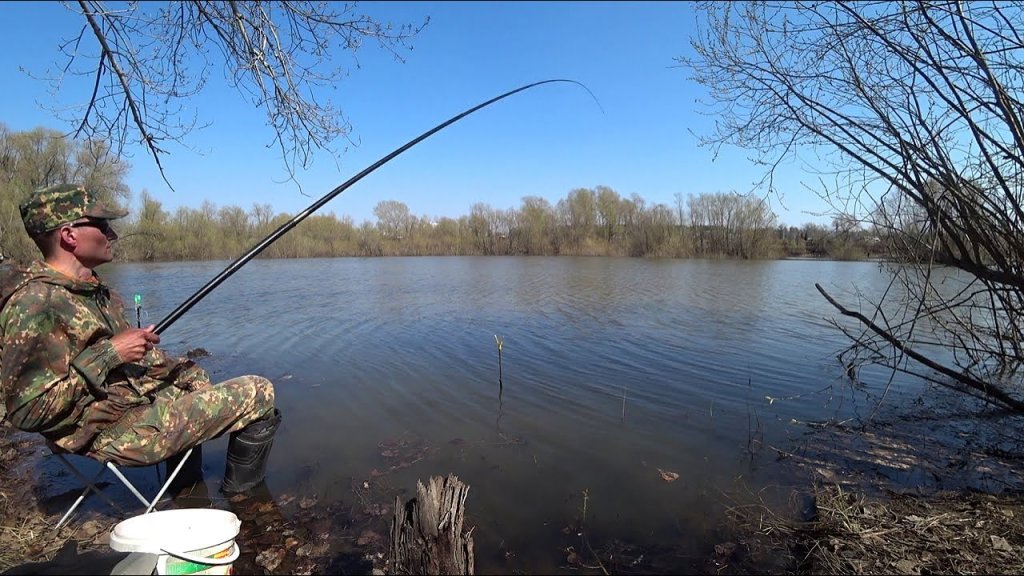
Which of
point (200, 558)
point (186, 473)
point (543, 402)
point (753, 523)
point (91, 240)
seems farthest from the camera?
point (543, 402)

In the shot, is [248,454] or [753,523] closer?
[753,523]

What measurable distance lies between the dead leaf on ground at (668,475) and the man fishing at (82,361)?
362cm

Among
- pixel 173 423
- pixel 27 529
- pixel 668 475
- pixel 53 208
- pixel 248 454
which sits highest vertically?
pixel 53 208

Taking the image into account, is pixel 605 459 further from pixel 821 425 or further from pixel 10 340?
pixel 10 340

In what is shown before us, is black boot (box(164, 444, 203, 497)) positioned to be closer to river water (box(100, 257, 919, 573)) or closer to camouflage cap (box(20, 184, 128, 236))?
river water (box(100, 257, 919, 573))

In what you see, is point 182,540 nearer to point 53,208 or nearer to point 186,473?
point 53,208

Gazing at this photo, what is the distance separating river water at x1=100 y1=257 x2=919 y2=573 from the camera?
4.26 metres

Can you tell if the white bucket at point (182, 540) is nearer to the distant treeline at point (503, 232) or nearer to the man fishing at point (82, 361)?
the man fishing at point (82, 361)

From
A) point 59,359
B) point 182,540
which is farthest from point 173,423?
point 182,540

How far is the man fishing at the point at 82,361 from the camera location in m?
2.63

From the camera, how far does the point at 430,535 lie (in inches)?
98.5

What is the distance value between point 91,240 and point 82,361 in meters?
0.73

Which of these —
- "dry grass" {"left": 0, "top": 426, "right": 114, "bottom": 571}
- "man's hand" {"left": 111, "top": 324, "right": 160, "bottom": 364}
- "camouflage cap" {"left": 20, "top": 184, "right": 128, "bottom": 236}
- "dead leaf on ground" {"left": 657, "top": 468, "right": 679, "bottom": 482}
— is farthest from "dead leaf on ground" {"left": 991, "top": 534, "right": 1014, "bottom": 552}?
"camouflage cap" {"left": 20, "top": 184, "right": 128, "bottom": 236}

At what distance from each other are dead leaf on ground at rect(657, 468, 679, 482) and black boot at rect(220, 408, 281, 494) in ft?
11.1
